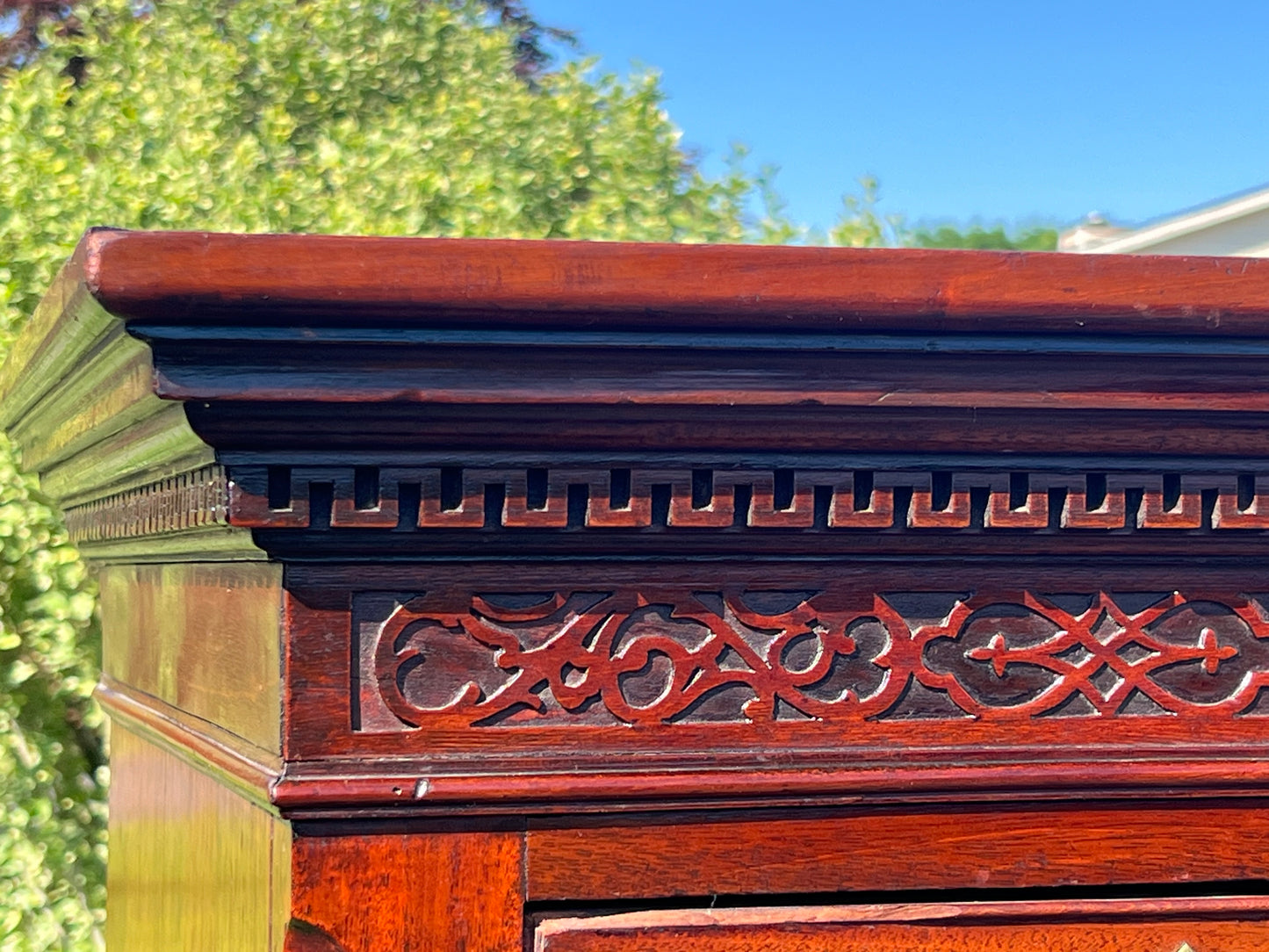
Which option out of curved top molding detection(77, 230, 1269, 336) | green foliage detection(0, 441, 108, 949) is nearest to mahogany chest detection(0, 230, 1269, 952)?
curved top molding detection(77, 230, 1269, 336)

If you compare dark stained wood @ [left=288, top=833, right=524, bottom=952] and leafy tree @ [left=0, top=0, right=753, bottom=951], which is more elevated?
leafy tree @ [left=0, top=0, right=753, bottom=951]

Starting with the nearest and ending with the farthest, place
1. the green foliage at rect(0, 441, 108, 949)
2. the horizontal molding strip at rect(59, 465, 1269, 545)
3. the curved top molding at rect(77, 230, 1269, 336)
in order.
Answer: the curved top molding at rect(77, 230, 1269, 336) → the horizontal molding strip at rect(59, 465, 1269, 545) → the green foliage at rect(0, 441, 108, 949)

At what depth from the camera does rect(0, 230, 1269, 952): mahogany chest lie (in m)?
0.91

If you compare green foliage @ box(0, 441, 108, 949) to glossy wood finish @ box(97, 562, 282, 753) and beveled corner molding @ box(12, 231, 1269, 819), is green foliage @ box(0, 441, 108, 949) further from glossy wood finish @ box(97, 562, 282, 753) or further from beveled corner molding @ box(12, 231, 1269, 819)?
beveled corner molding @ box(12, 231, 1269, 819)

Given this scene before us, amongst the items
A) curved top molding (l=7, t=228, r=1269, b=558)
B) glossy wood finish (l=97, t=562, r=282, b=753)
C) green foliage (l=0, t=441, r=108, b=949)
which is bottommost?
green foliage (l=0, t=441, r=108, b=949)

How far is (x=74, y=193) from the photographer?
2814 millimetres

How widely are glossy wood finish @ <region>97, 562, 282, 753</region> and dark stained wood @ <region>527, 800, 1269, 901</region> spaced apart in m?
0.25

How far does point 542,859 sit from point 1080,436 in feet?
1.78

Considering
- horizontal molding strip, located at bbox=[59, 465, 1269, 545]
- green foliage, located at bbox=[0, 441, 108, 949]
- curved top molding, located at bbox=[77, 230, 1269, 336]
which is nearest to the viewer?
curved top molding, located at bbox=[77, 230, 1269, 336]

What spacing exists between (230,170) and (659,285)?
261cm

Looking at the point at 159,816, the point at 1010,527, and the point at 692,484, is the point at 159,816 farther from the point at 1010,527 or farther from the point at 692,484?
the point at 1010,527

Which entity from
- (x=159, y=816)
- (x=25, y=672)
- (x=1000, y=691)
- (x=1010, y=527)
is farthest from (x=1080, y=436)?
(x=25, y=672)

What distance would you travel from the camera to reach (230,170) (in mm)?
3215

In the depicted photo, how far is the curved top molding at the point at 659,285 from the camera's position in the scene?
2.78 ft
